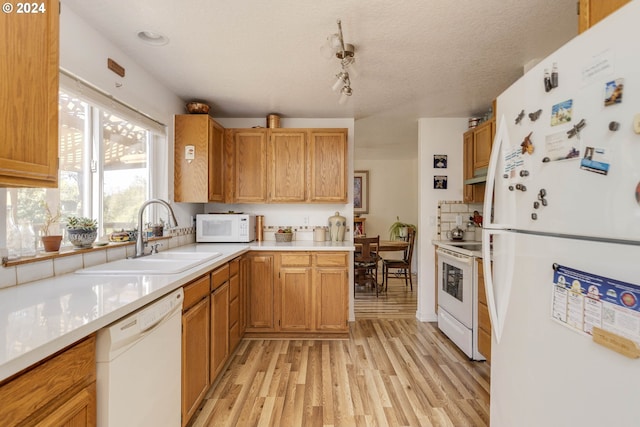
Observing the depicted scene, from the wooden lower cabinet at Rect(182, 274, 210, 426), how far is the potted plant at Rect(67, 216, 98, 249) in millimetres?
691

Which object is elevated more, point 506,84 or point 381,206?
point 506,84

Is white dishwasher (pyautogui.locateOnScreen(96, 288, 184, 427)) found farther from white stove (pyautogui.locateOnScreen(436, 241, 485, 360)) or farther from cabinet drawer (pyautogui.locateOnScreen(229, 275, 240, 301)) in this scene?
white stove (pyautogui.locateOnScreen(436, 241, 485, 360))

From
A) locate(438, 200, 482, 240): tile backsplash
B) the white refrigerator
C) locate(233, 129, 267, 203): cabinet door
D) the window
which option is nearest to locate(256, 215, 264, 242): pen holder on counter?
locate(233, 129, 267, 203): cabinet door

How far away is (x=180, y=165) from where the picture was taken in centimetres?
295

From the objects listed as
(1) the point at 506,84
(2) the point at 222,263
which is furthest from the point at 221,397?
(1) the point at 506,84

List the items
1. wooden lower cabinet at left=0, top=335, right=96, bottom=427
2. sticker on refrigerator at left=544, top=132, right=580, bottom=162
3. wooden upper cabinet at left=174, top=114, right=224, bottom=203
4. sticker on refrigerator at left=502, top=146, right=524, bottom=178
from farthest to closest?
wooden upper cabinet at left=174, top=114, right=224, bottom=203, sticker on refrigerator at left=502, top=146, right=524, bottom=178, sticker on refrigerator at left=544, top=132, right=580, bottom=162, wooden lower cabinet at left=0, top=335, right=96, bottom=427

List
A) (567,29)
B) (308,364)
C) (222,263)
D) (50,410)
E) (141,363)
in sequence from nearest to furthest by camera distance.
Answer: (50,410), (141,363), (567,29), (222,263), (308,364)

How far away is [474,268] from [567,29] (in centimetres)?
178

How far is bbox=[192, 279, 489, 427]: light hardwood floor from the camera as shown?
6.07ft

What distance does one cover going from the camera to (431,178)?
11.9 ft

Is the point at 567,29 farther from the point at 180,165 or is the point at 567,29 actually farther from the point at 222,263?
the point at 180,165

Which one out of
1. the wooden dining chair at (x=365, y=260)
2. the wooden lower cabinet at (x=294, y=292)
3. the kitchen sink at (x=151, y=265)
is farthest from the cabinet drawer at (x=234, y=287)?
the wooden dining chair at (x=365, y=260)

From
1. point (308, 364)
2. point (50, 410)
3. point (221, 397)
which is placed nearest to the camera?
point (50, 410)

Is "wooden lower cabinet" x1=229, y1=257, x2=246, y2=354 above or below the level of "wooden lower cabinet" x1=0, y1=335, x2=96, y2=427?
below
